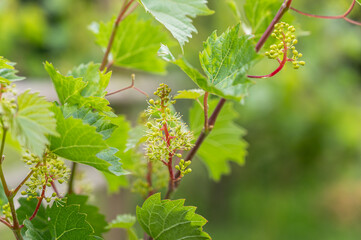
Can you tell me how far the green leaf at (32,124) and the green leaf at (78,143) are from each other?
0.04 metres

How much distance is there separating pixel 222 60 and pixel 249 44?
0.09 ft

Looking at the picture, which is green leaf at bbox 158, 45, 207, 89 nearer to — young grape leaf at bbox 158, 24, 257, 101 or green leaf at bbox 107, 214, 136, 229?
young grape leaf at bbox 158, 24, 257, 101

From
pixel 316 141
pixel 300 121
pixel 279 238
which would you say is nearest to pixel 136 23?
pixel 300 121

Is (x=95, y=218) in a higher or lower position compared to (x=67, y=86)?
lower

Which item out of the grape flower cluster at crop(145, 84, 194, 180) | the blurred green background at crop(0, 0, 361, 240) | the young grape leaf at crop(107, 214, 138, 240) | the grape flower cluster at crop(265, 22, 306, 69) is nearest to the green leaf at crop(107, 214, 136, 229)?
the young grape leaf at crop(107, 214, 138, 240)

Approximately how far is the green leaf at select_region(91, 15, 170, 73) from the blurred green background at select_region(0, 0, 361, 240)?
55.1 inches

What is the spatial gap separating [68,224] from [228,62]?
0.17 meters

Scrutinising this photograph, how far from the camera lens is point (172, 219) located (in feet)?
1.10

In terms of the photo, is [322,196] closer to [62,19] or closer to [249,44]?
[62,19]

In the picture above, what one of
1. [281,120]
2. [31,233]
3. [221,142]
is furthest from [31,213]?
[281,120]

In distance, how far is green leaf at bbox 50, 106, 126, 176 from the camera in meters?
0.31

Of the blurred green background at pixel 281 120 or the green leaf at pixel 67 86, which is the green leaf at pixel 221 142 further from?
the blurred green background at pixel 281 120

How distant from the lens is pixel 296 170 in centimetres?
323

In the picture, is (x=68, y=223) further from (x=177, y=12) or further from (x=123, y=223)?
(x=177, y=12)
